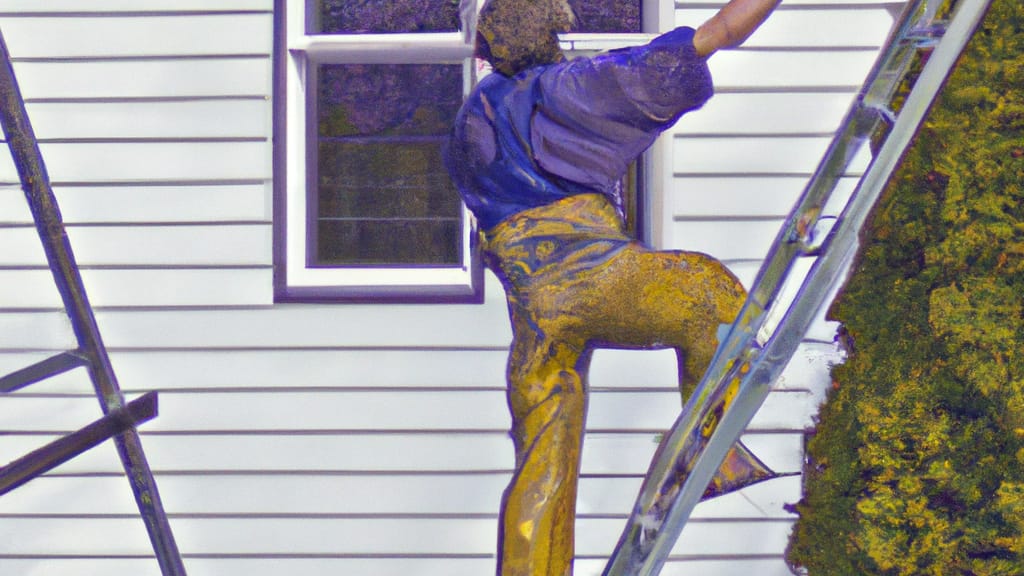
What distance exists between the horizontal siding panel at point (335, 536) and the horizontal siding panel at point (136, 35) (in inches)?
57.6

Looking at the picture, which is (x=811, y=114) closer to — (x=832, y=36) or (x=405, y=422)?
(x=832, y=36)

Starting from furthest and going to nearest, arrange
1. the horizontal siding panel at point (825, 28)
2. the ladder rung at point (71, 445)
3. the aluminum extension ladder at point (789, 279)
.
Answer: the horizontal siding panel at point (825, 28)
the ladder rung at point (71, 445)
the aluminum extension ladder at point (789, 279)

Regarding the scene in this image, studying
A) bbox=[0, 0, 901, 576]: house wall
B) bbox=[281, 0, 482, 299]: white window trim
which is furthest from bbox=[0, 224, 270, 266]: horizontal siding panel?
bbox=[281, 0, 482, 299]: white window trim

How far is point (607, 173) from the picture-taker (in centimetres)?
191

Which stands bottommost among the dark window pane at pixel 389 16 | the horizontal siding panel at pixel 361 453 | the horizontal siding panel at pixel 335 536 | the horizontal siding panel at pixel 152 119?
the horizontal siding panel at pixel 335 536

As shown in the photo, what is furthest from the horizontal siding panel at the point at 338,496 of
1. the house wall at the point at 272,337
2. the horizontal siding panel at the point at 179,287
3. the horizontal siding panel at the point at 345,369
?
the horizontal siding panel at the point at 179,287

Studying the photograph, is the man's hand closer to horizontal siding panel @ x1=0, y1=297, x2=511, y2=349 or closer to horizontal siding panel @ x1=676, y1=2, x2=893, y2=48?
horizontal siding panel @ x1=676, y1=2, x2=893, y2=48

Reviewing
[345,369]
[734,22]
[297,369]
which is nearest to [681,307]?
[734,22]

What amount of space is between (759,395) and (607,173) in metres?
0.56

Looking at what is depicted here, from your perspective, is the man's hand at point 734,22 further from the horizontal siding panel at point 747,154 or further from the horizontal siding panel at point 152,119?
the horizontal siding panel at point 152,119

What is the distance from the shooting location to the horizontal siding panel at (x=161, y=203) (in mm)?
2824

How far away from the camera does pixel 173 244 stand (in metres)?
2.84

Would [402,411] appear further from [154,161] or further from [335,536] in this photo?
[154,161]

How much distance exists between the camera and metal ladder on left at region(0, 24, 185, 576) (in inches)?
87.4
